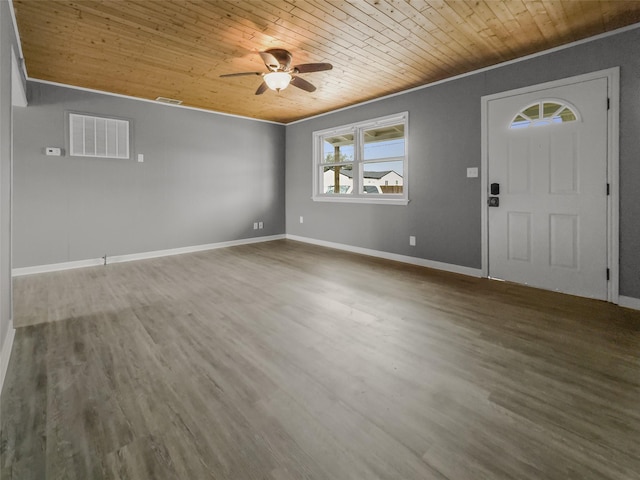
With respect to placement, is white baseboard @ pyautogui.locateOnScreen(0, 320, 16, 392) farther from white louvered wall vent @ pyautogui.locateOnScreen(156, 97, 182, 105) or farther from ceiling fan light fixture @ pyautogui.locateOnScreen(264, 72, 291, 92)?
white louvered wall vent @ pyautogui.locateOnScreen(156, 97, 182, 105)

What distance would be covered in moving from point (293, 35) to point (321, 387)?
3115mm

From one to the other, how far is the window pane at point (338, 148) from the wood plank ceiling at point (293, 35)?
5.02ft

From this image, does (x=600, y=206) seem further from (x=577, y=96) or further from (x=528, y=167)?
(x=577, y=96)

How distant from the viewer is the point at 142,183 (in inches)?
210

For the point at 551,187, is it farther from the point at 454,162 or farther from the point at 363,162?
the point at 363,162

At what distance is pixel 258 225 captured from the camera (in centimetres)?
704

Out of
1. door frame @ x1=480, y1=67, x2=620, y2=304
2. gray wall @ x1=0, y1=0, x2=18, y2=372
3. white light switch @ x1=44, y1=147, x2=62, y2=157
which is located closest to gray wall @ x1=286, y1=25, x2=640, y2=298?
door frame @ x1=480, y1=67, x2=620, y2=304

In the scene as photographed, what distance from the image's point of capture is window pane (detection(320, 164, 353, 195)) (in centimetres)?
611

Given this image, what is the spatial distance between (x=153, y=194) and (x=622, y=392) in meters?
5.99

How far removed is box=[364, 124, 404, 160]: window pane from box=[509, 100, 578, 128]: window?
1688mm

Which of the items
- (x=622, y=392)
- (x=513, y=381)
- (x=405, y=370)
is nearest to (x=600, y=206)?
(x=622, y=392)

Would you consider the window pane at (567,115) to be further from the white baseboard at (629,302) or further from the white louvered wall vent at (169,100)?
the white louvered wall vent at (169,100)

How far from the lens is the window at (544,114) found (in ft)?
11.1

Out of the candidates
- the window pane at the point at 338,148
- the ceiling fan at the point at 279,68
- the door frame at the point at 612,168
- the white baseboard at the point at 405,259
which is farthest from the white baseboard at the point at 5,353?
the window pane at the point at 338,148
